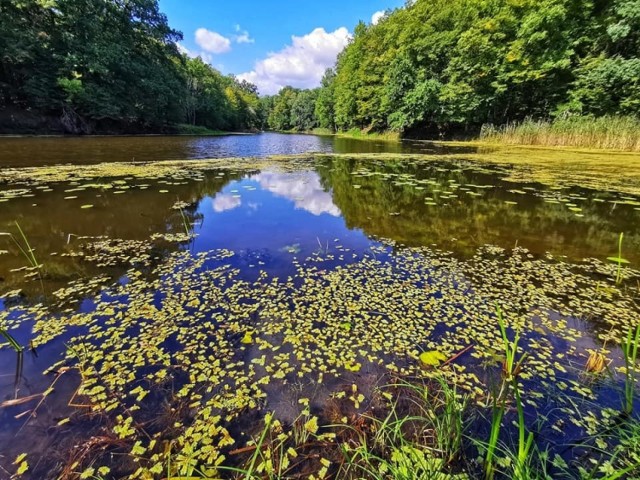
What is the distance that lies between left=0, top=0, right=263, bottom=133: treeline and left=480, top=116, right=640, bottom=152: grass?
85.6 ft

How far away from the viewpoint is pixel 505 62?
16.9 m

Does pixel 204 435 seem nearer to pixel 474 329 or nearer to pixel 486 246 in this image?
pixel 474 329

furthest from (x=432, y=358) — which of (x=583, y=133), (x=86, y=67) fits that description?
(x=86, y=67)

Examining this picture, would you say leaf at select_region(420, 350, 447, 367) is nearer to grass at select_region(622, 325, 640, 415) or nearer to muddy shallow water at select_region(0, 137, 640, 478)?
muddy shallow water at select_region(0, 137, 640, 478)

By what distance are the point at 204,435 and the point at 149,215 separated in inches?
154

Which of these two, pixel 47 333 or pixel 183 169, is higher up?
pixel 183 169

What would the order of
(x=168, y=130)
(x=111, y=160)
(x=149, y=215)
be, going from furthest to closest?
(x=168, y=130) < (x=111, y=160) < (x=149, y=215)

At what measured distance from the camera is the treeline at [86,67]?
→ 59.2ft

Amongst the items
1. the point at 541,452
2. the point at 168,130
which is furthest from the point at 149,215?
the point at 168,130

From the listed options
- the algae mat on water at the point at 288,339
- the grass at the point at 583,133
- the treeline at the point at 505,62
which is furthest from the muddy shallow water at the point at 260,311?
the treeline at the point at 505,62

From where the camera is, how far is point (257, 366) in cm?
178

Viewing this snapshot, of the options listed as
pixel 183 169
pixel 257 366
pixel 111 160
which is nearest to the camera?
pixel 257 366

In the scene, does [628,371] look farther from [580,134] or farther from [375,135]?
[375,135]

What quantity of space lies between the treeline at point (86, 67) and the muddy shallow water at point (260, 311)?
784 inches
